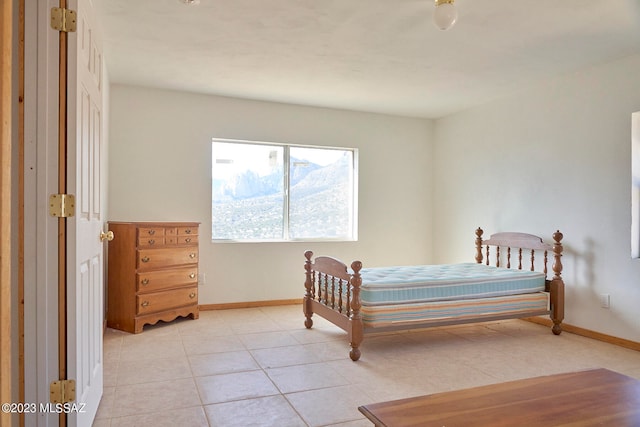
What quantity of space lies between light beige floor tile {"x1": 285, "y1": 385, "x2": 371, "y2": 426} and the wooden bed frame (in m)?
0.60

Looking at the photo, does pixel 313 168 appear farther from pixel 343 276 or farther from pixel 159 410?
pixel 159 410

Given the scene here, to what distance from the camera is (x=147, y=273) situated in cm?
407

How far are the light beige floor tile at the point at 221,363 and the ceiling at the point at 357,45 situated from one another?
94.2 inches

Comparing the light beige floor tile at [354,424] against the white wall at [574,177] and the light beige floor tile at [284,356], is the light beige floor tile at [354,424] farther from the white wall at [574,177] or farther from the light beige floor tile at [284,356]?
the white wall at [574,177]

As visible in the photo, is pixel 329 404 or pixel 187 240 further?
pixel 187 240

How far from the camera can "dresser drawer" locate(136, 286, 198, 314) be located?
4.04 metres

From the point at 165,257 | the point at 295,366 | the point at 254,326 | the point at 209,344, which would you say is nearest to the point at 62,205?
the point at 295,366

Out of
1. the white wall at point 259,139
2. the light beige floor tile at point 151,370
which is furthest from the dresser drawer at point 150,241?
the light beige floor tile at point 151,370

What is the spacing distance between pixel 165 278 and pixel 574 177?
13.0 feet

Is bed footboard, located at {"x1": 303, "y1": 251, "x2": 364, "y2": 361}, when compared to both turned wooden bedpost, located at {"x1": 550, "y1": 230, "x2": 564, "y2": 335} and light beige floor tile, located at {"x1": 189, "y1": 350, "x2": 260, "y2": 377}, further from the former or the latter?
turned wooden bedpost, located at {"x1": 550, "y1": 230, "x2": 564, "y2": 335}

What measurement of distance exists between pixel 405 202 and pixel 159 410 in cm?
427

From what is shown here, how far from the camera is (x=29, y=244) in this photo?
5.66 feet

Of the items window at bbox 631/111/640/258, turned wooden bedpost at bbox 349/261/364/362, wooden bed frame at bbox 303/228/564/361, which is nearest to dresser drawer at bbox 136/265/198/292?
wooden bed frame at bbox 303/228/564/361

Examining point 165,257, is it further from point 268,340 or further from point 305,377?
point 305,377
